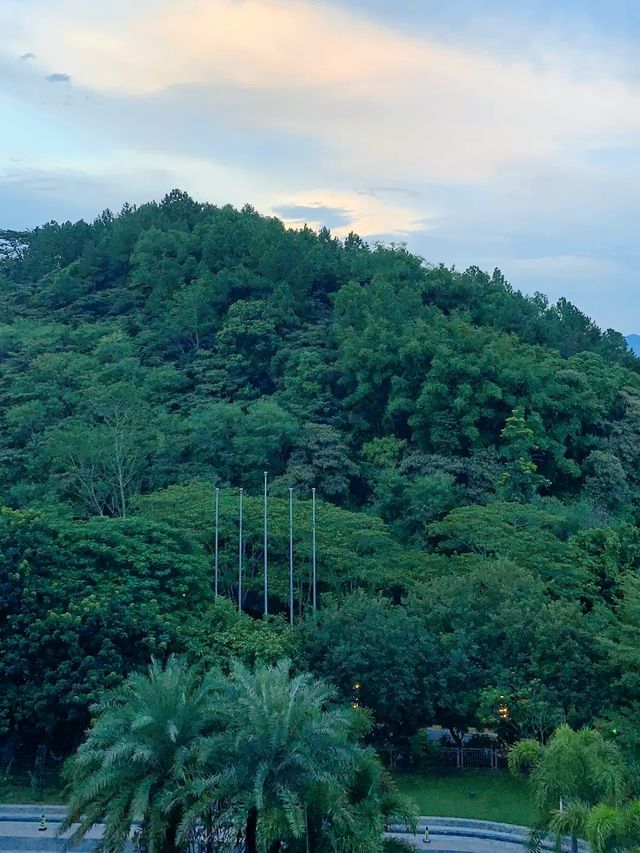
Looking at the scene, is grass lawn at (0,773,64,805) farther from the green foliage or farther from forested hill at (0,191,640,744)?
the green foliage

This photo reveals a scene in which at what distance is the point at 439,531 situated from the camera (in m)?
30.5

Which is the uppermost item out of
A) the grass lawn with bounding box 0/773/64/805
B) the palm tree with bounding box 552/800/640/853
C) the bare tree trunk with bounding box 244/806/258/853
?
the palm tree with bounding box 552/800/640/853

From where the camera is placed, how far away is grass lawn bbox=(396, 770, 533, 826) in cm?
2003

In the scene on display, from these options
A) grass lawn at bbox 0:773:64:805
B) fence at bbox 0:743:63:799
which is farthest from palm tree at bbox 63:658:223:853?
fence at bbox 0:743:63:799

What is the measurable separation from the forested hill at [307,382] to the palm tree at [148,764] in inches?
747

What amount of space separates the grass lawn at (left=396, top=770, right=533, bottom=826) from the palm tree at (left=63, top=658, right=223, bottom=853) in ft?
22.9

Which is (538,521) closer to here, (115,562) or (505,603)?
(505,603)

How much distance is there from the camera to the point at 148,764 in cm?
1421

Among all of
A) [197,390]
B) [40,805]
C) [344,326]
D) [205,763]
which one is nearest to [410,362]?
[344,326]

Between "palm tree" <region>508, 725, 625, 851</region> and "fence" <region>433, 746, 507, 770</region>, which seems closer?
"palm tree" <region>508, 725, 625, 851</region>

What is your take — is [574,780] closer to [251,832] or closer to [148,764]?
[251,832]

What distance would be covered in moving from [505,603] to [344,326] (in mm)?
22227

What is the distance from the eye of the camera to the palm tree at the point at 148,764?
13812 millimetres

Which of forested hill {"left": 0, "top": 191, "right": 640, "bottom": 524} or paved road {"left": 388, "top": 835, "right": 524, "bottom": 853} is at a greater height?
forested hill {"left": 0, "top": 191, "right": 640, "bottom": 524}
